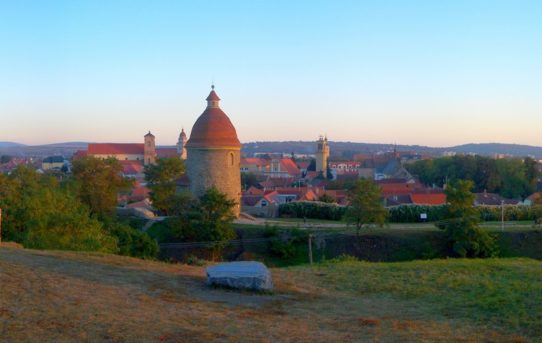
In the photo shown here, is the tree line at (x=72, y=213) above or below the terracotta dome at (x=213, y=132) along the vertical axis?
below

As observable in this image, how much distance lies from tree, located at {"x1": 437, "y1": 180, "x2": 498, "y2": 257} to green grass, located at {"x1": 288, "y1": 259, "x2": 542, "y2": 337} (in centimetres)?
976

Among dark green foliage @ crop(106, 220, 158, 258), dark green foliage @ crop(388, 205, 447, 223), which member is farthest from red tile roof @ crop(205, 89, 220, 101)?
dark green foliage @ crop(106, 220, 158, 258)

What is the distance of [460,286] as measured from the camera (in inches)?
501

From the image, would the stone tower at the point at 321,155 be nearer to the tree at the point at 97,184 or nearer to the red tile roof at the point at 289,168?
the red tile roof at the point at 289,168

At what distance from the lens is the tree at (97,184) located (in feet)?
116

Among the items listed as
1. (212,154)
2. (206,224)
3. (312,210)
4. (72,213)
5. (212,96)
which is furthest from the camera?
(312,210)

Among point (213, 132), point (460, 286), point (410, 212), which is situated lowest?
point (410, 212)

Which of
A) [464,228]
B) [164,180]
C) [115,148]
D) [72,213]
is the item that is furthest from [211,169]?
[115,148]

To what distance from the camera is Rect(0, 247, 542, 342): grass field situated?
7.93m

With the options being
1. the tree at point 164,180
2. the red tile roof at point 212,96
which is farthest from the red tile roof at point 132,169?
the red tile roof at point 212,96

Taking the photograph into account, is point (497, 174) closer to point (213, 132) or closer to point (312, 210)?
point (312, 210)

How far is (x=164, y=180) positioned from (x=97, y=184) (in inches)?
195

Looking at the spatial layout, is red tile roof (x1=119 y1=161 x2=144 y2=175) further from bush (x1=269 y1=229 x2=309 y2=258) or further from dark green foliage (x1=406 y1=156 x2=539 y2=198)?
bush (x1=269 y1=229 x2=309 y2=258)

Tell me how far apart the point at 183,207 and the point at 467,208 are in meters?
14.8
